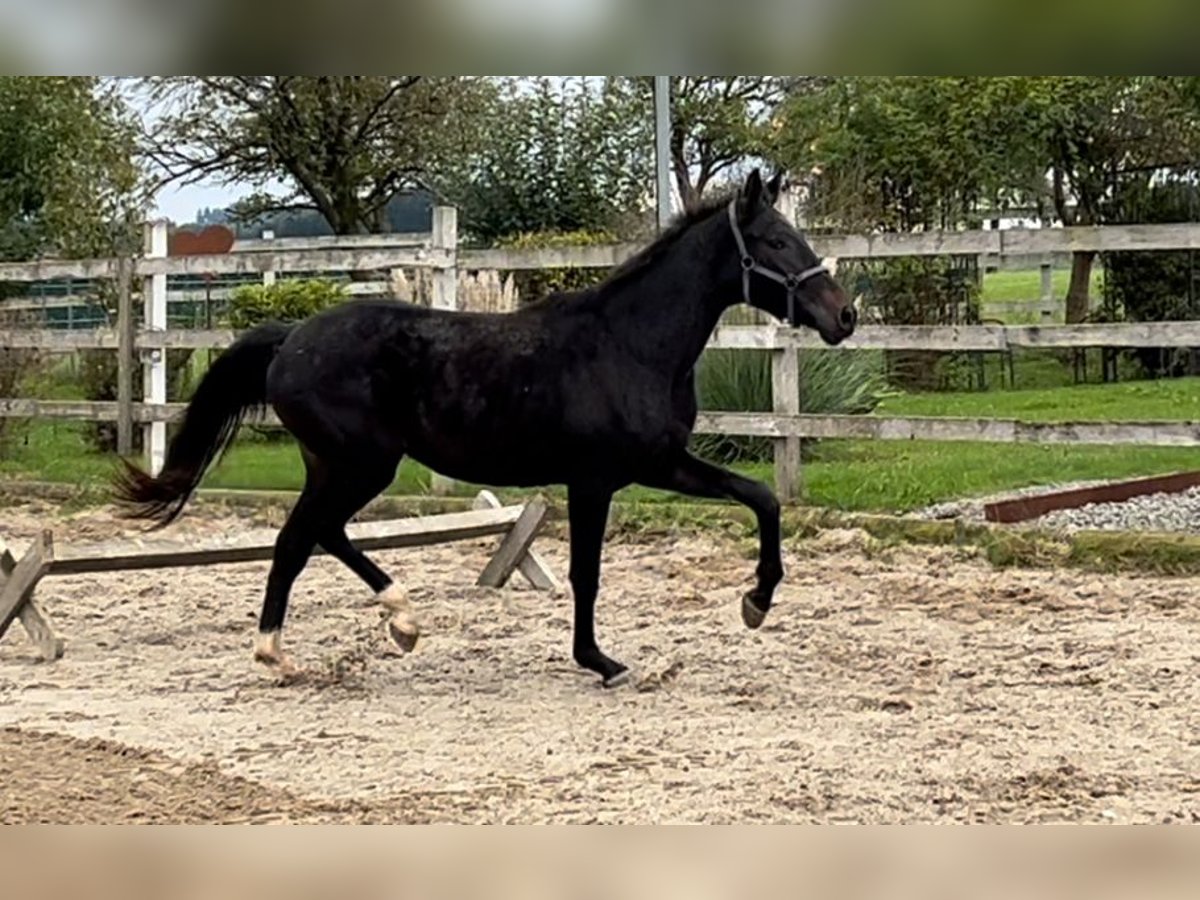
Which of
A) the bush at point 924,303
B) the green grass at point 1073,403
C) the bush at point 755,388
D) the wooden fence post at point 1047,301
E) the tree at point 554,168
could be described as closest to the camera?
the bush at point 755,388

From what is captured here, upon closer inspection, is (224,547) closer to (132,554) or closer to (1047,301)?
(132,554)

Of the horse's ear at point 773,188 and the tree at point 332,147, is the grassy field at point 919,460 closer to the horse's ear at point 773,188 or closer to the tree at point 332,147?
the horse's ear at point 773,188

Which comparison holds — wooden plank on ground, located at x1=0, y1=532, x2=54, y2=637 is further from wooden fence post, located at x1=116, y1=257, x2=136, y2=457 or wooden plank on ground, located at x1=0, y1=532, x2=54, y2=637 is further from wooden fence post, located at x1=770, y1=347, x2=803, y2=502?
wooden fence post, located at x1=116, y1=257, x2=136, y2=457

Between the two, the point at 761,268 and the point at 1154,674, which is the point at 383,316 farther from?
the point at 1154,674

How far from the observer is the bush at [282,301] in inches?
535

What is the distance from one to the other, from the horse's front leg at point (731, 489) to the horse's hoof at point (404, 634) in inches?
39.6

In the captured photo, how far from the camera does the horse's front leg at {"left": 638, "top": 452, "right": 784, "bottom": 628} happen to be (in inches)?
198

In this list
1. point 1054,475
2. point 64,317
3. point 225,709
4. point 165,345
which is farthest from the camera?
point 64,317

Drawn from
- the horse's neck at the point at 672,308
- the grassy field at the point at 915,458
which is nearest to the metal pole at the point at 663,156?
the grassy field at the point at 915,458

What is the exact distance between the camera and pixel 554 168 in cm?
1783

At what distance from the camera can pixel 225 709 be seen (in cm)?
488

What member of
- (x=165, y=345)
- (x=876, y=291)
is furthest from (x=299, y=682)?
(x=876, y=291)

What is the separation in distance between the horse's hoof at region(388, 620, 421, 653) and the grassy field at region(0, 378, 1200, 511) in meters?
2.93

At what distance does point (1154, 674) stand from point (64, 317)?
17.3 m
